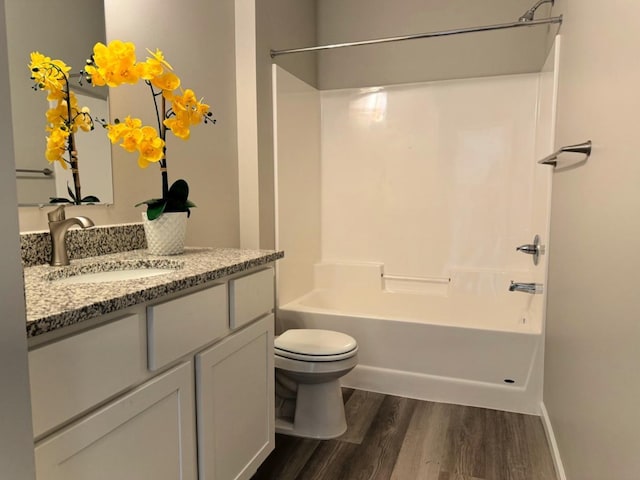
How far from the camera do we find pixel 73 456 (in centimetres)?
90

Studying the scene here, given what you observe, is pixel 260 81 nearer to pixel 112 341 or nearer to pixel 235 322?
pixel 235 322

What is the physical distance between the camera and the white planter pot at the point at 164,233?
1.67 meters

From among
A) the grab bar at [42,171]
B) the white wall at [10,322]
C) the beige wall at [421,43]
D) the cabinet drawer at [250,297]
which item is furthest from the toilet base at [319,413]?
the beige wall at [421,43]

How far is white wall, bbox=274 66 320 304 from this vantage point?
273 centimetres

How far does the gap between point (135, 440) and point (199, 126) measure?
4.91 ft

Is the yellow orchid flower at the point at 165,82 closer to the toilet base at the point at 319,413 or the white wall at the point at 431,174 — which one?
the toilet base at the point at 319,413

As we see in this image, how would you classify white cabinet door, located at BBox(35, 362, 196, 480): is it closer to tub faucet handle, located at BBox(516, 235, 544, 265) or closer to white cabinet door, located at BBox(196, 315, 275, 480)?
white cabinet door, located at BBox(196, 315, 275, 480)

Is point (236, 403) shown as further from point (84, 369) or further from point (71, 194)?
point (71, 194)

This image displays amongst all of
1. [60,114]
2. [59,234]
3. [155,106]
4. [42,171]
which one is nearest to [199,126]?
[155,106]

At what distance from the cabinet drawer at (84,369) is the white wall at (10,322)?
9.9 inches

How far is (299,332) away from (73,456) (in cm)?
142

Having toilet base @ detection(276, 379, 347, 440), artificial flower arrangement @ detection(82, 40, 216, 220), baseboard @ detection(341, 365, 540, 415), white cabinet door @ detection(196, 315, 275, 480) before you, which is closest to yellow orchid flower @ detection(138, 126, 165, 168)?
artificial flower arrangement @ detection(82, 40, 216, 220)

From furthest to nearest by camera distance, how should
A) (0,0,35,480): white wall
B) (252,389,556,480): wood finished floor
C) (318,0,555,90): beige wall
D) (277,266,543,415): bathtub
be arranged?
(318,0,555,90): beige wall < (277,266,543,415): bathtub < (252,389,556,480): wood finished floor < (0,0,35,480): white wall

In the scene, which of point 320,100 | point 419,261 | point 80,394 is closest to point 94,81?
point 80,394
